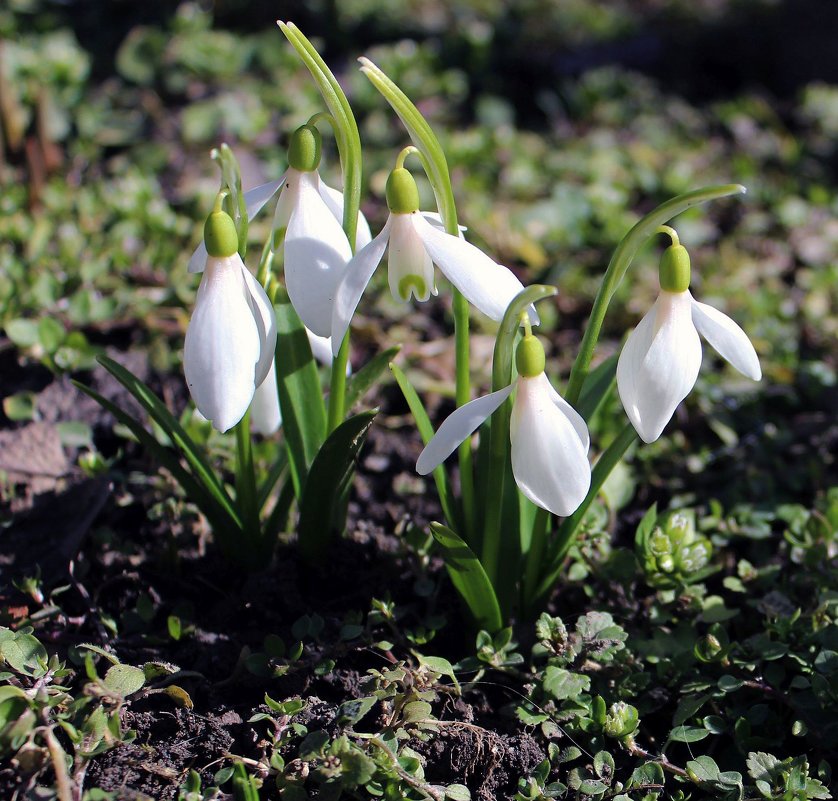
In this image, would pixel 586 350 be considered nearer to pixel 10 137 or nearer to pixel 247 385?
pixel 247 385

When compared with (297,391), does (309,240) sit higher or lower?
higher

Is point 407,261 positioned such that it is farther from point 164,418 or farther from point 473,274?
point 164,418

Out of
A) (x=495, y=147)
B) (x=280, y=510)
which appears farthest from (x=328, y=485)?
(x=495, y=147)

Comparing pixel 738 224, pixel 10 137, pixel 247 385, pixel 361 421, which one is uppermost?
pixel 247 385

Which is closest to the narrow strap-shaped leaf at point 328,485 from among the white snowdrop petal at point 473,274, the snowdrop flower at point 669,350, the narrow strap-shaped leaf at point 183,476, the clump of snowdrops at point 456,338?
the clump of snowdrops at point 456,338

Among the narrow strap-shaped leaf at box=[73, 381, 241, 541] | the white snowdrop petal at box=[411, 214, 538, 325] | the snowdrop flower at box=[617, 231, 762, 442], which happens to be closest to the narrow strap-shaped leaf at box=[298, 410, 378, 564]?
the narrow strap-shaped leaf at box=[73, 381, 241, 541]

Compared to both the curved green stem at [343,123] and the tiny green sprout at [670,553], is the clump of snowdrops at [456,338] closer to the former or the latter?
the curved green stem at [343,123]

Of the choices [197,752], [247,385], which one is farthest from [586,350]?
[197,752]
